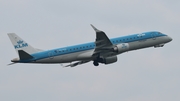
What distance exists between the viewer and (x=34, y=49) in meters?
71.2

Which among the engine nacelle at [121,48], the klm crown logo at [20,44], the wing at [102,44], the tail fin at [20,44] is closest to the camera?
the wing at [102,44]

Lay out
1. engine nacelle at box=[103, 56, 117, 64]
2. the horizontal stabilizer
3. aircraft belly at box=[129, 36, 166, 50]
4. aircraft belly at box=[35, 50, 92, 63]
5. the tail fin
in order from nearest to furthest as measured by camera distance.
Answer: the horizontal stabilizer, the tail fin, aircraft belly at box=[35, 50, 92, 63], engine nacelle at box=[103, 56, 117, 64], aircraft belly at box=[129, 36, 166, 50]

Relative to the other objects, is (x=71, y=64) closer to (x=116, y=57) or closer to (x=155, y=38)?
(x=116, y=57)

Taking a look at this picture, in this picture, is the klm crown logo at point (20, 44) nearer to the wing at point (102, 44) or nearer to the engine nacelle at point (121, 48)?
the wing at point (102, 44)

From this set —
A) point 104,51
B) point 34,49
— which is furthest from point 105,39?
point 34,49

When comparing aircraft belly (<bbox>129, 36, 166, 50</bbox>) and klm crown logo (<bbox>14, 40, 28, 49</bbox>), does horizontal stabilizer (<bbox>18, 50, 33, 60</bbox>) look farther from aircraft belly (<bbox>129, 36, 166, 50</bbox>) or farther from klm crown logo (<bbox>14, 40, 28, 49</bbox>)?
aircraft belly (<bbox>129, 36, 166, 50</bbox>)

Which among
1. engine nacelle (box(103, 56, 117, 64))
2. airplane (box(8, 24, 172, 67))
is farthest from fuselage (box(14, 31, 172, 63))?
engine nacelle (box(103, 56, 117, 64))

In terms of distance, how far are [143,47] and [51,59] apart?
57.1 feet

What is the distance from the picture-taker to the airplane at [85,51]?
69.1 meters

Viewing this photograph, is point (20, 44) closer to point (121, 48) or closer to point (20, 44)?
point (20, 44)

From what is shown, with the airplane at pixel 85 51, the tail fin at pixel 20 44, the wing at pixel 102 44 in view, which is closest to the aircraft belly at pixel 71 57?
the airplane at pixel 85 51

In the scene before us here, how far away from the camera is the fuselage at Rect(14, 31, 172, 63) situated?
2744 inches

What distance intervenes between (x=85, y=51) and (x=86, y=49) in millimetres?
397

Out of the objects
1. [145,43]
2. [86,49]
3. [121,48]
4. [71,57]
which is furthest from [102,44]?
[145,43]
